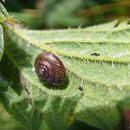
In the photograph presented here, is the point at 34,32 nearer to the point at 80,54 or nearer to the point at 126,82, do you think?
the point at 80,54

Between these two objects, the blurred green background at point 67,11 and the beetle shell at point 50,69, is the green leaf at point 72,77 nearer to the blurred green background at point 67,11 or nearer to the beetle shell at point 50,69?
the beetle shell at point 50,69

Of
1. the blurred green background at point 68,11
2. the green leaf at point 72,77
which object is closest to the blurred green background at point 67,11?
the blurred green background at point 68,11

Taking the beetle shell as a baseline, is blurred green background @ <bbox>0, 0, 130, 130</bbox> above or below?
below

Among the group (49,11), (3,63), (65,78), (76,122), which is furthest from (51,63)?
(49,11)

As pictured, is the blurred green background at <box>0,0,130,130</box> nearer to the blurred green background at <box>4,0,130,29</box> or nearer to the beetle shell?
the blurred green background at <box>4,0,130,29</box>

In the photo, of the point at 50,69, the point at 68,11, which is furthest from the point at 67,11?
the point at 50,69

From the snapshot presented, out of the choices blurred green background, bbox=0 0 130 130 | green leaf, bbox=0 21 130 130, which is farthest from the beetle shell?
blurred green background, bbox=0 0 130 130

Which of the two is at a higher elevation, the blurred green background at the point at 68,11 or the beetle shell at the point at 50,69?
the beetle shell at the point at 50,69
